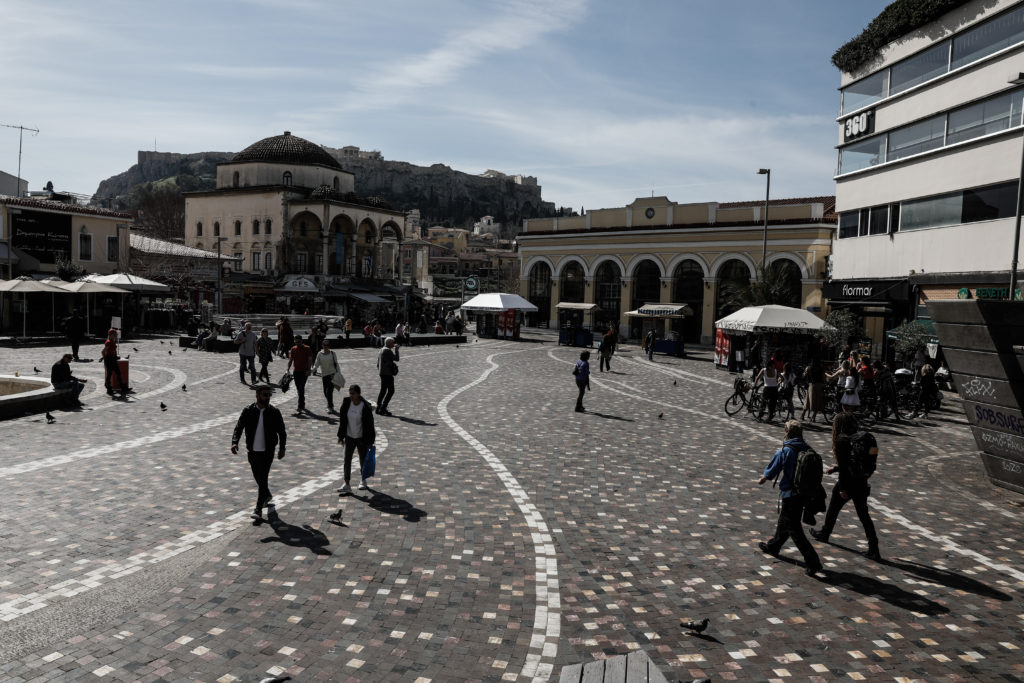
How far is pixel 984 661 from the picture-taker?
19.3 ft

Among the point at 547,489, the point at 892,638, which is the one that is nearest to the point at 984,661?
the point at 892,638

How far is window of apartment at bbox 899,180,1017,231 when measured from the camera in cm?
2264

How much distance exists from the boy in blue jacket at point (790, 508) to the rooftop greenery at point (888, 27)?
2462 cm

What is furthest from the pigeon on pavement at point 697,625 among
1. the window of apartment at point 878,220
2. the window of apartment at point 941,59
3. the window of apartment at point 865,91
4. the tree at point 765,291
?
the tree at point 765,291

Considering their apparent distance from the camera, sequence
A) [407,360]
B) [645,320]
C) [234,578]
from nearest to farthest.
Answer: [234,578] → [407,360] → [645,320]

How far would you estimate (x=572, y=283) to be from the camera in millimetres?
57781

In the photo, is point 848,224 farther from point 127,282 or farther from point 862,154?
point 127,282

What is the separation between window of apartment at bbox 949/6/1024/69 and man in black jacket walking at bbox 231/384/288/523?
84.1ft

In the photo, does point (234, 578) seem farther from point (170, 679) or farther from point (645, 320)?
point (645, 320)

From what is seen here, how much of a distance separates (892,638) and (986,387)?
7.04 metres

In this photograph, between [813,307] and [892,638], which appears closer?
[892,638]

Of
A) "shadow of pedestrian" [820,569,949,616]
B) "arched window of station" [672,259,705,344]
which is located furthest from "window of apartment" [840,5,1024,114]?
"shadow of pedestrian" [820,569,949,616]

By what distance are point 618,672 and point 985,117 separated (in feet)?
86.5

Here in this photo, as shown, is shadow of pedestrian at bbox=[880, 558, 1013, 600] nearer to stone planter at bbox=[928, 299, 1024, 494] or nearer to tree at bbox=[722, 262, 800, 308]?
stone planter at bbox=[928, 299, 1024, 494]
